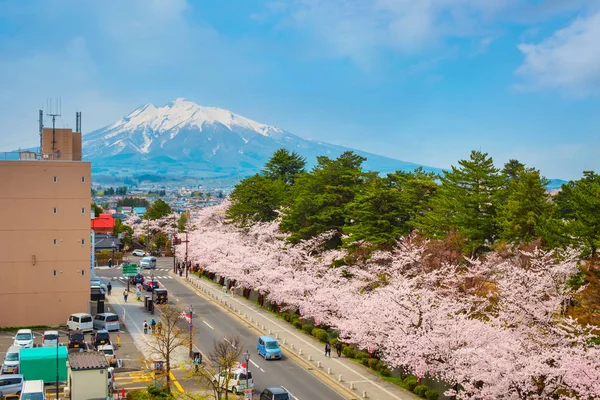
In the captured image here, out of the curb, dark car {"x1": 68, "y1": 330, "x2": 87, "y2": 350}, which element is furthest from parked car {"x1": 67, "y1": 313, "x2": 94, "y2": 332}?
the curb

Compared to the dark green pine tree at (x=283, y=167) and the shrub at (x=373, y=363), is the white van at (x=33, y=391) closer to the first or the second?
the shrub at (x=373, y=363)

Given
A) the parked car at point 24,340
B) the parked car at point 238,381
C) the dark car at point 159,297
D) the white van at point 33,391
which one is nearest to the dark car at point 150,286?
the dark car at point 159,297

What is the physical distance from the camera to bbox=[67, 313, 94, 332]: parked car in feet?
152

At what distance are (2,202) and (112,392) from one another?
72.6 ft

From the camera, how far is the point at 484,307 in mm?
34469

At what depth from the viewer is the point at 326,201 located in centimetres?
5775

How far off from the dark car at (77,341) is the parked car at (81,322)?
12.5 feet

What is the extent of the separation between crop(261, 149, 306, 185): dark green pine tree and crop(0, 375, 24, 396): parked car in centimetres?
6040

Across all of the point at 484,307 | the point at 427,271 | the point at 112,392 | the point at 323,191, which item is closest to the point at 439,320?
the point at 484,307

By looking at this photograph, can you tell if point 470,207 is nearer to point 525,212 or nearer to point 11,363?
point 525,212

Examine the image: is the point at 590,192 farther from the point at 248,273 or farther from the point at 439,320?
the point at 248,273

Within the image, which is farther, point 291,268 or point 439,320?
point 291,268

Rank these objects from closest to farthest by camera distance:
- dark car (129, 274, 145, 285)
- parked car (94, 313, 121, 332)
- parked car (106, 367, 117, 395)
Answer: parked car (106, 367, 117, 395), parked car (94, 313, 121, 332), dark car (129, 274, 145, 285)

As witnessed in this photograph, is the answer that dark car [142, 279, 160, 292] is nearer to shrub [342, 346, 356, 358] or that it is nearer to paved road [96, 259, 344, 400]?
paved road [96, 259, 344, 400]
